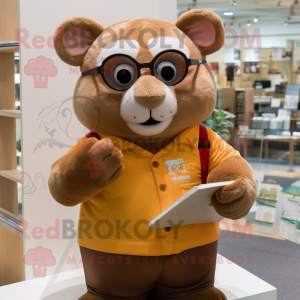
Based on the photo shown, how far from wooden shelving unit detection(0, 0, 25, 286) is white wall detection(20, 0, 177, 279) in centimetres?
39

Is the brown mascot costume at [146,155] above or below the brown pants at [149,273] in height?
above

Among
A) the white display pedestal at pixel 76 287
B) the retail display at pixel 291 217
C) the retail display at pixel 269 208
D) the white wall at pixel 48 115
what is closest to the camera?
the white display pedestal at pixel 76 287

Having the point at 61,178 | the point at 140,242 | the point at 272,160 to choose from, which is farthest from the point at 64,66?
the point at 272,160

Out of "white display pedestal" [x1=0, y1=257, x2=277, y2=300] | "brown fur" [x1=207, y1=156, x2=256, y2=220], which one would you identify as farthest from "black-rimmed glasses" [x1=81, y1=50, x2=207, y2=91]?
"white display pedestal" [x1=0, y1=257, x2=277, y2=300]

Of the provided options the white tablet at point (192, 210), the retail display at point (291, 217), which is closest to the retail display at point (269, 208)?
the retail display at point (291, 217)

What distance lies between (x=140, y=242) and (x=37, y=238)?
716 mm

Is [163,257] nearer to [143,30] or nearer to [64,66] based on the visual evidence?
[143,30]

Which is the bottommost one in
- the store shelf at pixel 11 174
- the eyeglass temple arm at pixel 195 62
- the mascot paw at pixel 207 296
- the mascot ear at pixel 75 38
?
the mascot paw at pixel 207 296

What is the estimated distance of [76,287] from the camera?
1.61m

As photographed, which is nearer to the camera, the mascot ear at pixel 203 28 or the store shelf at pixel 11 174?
the mascot ear at pixel 203 28

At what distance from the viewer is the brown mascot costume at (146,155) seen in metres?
1.20

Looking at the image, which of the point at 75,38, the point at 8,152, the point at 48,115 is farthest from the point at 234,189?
the point at 8,152

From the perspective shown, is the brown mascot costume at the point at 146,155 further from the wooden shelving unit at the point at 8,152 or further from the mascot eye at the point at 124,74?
the wooden shelving unit at the point at 8,152

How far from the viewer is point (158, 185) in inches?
49.8
